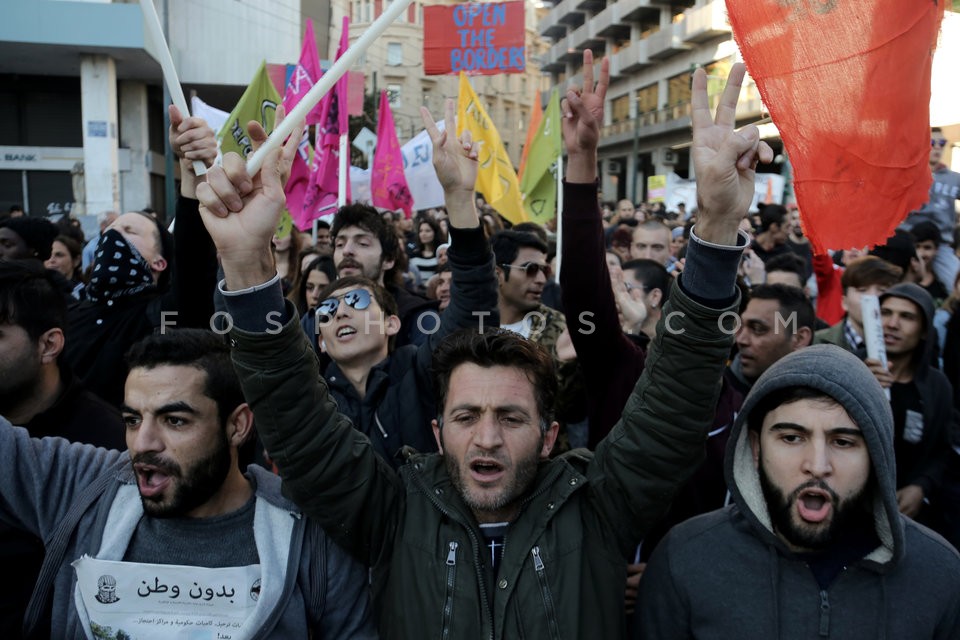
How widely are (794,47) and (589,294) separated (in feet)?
3.32

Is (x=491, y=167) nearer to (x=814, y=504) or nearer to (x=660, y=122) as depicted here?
(x=814, y=504)

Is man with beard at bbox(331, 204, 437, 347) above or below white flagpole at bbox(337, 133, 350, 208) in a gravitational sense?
below

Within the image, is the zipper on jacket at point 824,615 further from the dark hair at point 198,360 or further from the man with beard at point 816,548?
the dark hair at point 198,360

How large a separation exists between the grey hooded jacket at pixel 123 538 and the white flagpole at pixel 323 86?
915mm

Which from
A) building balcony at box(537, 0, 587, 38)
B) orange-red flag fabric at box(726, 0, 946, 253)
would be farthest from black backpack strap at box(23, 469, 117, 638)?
building balcony at box(537, 0, 587, 38)

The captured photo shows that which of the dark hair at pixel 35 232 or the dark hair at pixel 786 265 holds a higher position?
the dark hair at pixel 35 232

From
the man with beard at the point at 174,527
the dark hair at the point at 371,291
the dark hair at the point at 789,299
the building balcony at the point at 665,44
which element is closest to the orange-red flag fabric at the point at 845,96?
the dark hair at the point at 789,299

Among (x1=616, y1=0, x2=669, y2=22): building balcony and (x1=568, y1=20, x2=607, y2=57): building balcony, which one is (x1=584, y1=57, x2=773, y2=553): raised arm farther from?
(x1=568, y1=20, x2=607, y2=57): building balcony

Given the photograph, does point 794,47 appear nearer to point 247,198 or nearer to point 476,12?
point 247,198

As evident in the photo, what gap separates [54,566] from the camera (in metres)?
2.16

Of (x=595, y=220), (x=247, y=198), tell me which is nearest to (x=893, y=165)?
(x=595, y=220)

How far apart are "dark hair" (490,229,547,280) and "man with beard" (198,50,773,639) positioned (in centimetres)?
195

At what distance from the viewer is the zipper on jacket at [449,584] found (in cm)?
199

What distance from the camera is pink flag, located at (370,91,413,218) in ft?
30.3
